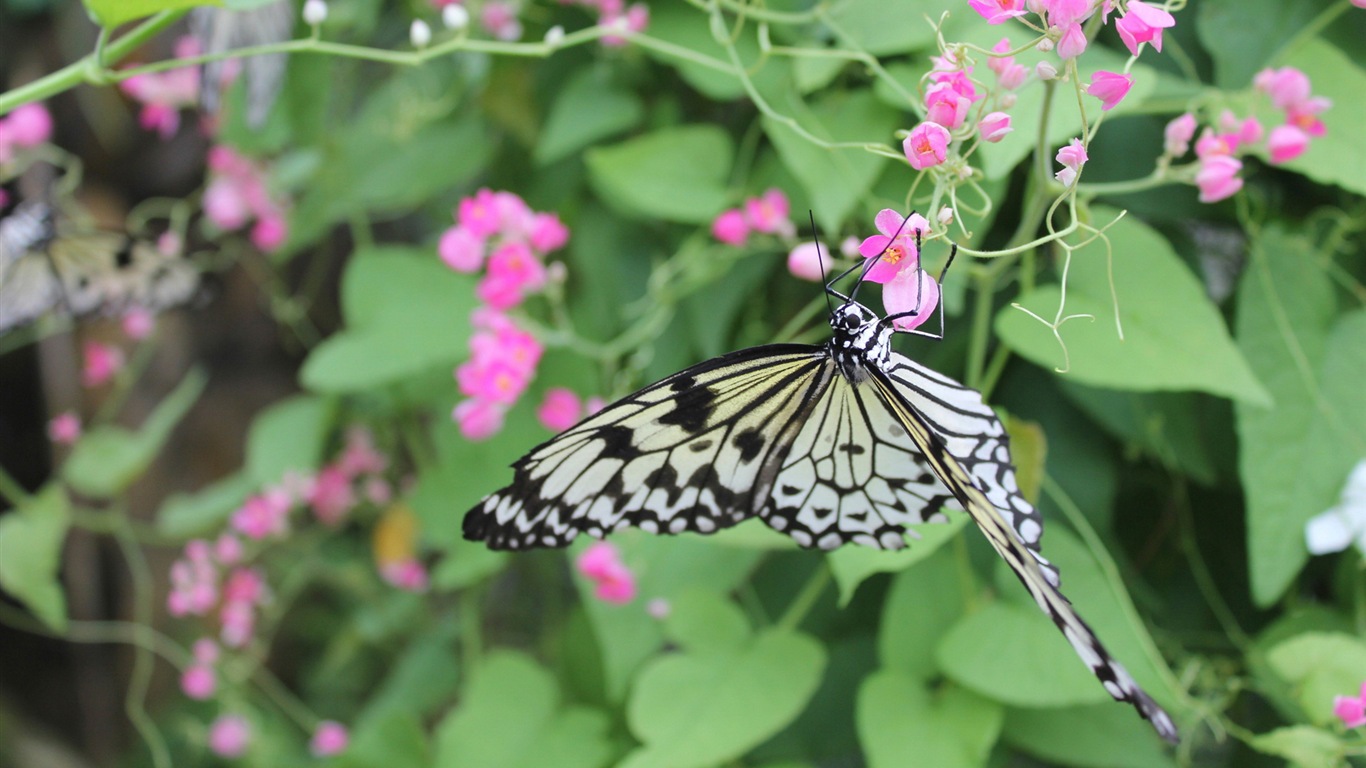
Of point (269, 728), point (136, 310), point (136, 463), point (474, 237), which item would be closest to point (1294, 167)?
point (474, 237)

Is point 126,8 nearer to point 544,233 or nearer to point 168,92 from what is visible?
point 544,233

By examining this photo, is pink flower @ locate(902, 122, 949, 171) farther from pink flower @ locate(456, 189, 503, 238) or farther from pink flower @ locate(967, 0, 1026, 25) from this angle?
pink flower @ locate(456, 189, 503, 238)

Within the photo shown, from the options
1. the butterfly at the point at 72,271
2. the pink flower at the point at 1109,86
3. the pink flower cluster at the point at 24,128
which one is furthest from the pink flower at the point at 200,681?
the pink flower at the point at 1109,86

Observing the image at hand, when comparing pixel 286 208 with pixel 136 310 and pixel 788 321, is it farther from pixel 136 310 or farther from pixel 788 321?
pixel 788 321

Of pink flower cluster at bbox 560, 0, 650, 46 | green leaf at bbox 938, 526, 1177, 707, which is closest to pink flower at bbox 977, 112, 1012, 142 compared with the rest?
green leaf at bbox 938, 526, 1177, 707

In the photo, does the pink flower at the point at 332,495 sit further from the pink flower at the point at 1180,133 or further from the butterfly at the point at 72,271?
the pink flower at the point at 1180,133
